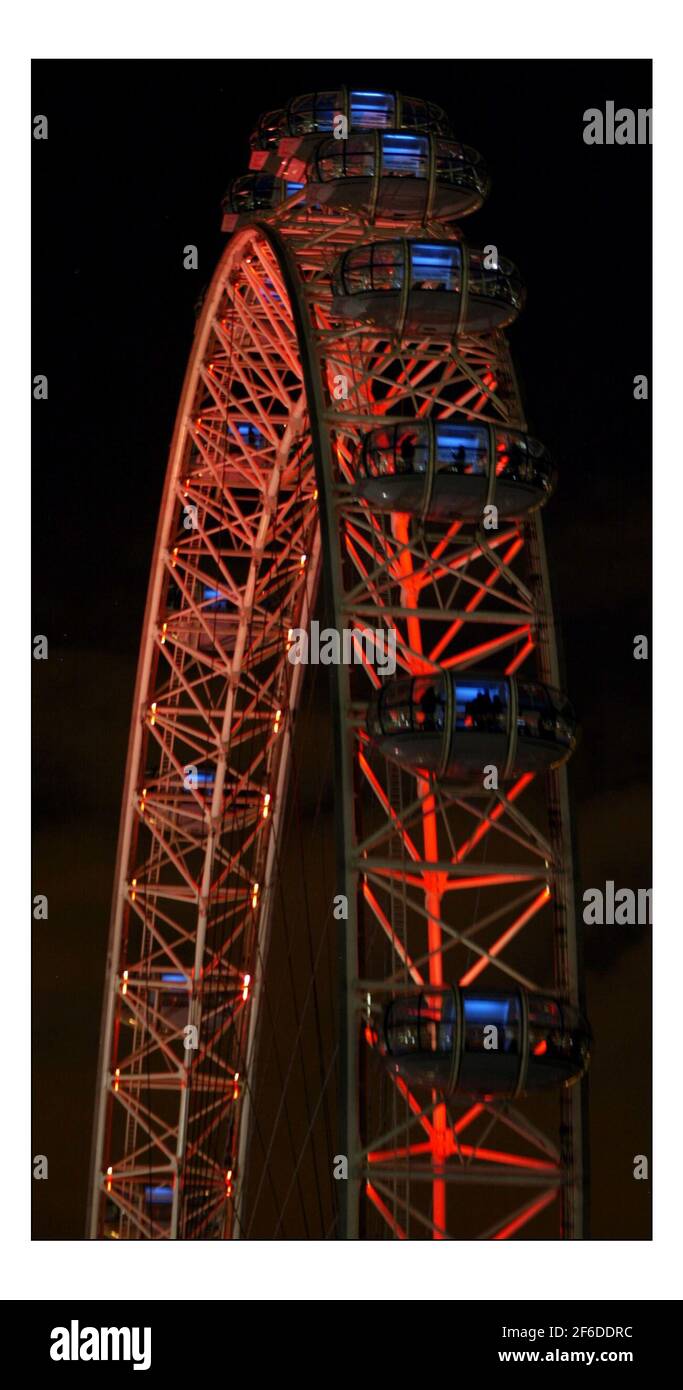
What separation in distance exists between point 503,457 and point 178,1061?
19756 millimetres

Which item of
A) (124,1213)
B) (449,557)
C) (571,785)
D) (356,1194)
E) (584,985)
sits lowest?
(124,1213)

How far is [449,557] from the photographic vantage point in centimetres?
3747

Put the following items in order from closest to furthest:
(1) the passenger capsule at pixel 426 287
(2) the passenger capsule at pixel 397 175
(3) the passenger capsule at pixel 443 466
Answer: (3) the passenger capsule at pixel 443 466 → (1) the passenger capsule at pixel 426 287 → (2) the passenger capsule at pixel 397 175

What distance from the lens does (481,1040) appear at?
31000 millimetres

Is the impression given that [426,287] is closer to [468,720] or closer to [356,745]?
[356,745]

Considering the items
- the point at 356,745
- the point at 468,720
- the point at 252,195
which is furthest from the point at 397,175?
the point at 468,720

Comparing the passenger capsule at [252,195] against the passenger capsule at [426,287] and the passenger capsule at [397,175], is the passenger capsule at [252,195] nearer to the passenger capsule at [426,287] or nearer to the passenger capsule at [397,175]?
Result: the passenger capsule at [397,175]

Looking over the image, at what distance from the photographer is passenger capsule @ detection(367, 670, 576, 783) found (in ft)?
108

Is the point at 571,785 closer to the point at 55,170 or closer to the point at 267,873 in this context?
the point at 55,170

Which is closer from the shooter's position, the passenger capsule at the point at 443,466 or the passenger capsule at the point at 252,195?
the passenger capsule at the point at 443,466

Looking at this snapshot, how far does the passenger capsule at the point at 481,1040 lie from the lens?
3097 cm

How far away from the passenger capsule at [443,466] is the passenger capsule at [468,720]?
3006mm

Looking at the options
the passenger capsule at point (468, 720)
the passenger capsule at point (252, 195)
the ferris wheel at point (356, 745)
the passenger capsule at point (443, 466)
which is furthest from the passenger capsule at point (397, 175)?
the passenger capsule at point (468, 720)
